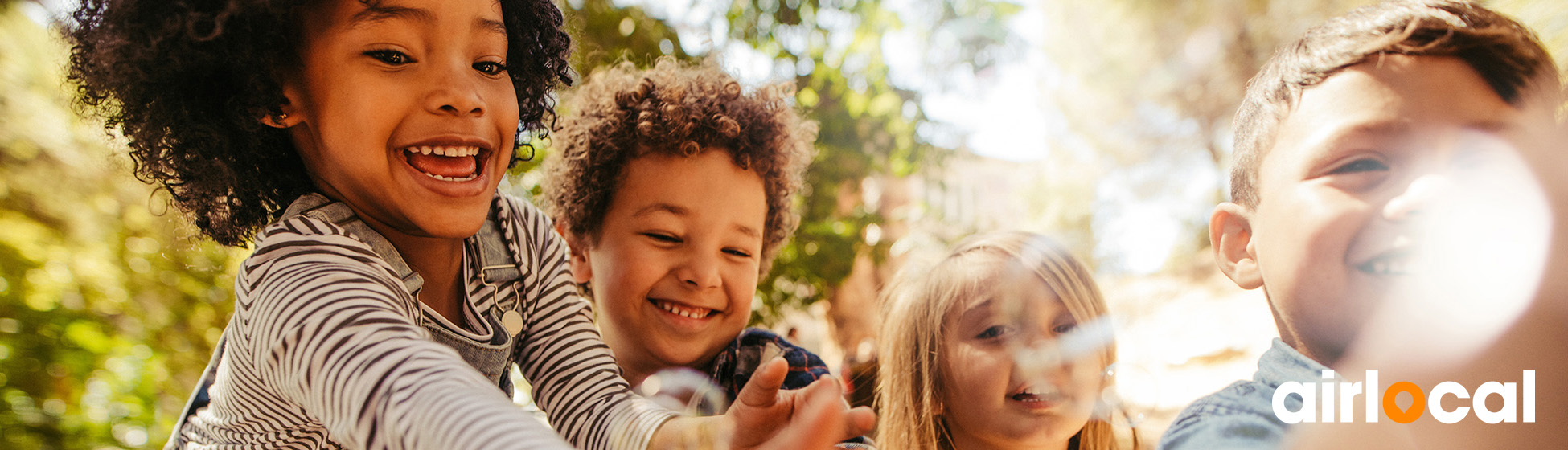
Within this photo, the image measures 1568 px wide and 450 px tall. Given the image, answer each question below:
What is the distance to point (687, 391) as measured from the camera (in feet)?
5.07

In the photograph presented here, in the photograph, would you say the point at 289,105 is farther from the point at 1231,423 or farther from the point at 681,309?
the point at 1231,423

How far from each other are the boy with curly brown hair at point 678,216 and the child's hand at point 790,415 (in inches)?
22.7

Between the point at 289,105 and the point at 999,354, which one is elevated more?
the point at 289,105

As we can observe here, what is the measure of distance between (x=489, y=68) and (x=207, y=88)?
1.32 ft

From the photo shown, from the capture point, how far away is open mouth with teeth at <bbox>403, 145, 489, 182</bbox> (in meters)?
1.03

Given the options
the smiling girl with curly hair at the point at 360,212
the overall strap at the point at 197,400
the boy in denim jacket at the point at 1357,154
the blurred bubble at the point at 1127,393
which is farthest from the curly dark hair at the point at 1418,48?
the overall strap at the point at 197,400

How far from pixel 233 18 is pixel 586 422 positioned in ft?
2.40

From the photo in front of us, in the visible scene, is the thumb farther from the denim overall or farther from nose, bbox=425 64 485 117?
nose, bbox=425 64 485 117

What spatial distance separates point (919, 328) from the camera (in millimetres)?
1494

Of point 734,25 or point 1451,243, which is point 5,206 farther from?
point 1451,243

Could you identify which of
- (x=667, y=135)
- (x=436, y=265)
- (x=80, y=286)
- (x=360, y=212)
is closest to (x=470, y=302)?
(x=436, y=265)

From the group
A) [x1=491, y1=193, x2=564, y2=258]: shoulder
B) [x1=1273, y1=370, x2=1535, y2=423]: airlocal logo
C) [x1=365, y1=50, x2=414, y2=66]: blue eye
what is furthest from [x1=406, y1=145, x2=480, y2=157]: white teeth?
[x1=1273, y1=370, x2=1535, y2=423]: airlocal logo

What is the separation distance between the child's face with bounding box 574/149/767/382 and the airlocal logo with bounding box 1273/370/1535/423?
0.98 metres

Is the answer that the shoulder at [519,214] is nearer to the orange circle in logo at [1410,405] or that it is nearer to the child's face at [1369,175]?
the child's face at [1369,175]
